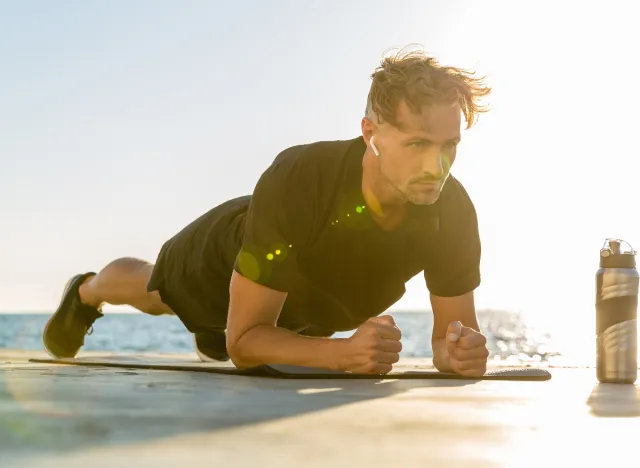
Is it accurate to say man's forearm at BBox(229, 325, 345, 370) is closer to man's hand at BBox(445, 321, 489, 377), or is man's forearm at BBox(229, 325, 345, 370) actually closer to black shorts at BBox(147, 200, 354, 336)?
man's hand at BBox(445, 321, 489, 377)

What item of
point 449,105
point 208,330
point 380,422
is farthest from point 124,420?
point 208,330

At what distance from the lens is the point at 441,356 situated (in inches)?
120

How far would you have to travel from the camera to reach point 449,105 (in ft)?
8.93

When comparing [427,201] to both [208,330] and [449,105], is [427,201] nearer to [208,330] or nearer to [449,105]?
[449,105]

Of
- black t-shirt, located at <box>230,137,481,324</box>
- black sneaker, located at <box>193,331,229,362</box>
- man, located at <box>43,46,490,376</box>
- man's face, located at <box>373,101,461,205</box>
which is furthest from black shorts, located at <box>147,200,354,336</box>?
man's face, located at <box>373,101,461,205</box>

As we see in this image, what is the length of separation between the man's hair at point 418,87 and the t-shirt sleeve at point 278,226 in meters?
0.34

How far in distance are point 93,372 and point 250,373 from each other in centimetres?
58

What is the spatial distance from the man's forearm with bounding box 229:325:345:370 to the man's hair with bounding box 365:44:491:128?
2.47ft

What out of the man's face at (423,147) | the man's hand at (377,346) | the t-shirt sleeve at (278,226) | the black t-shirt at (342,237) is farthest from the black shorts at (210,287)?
the man's hand at (377,346)

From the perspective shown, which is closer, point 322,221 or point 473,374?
point 473,374

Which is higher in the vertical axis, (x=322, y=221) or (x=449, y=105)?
(x=449, y=105)

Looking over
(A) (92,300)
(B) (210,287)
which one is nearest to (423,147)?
(B) (210,287)

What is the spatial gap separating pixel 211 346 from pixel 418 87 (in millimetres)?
2164

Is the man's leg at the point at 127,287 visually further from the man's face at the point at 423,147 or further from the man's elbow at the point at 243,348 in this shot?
the man's face at the point at 423,147
